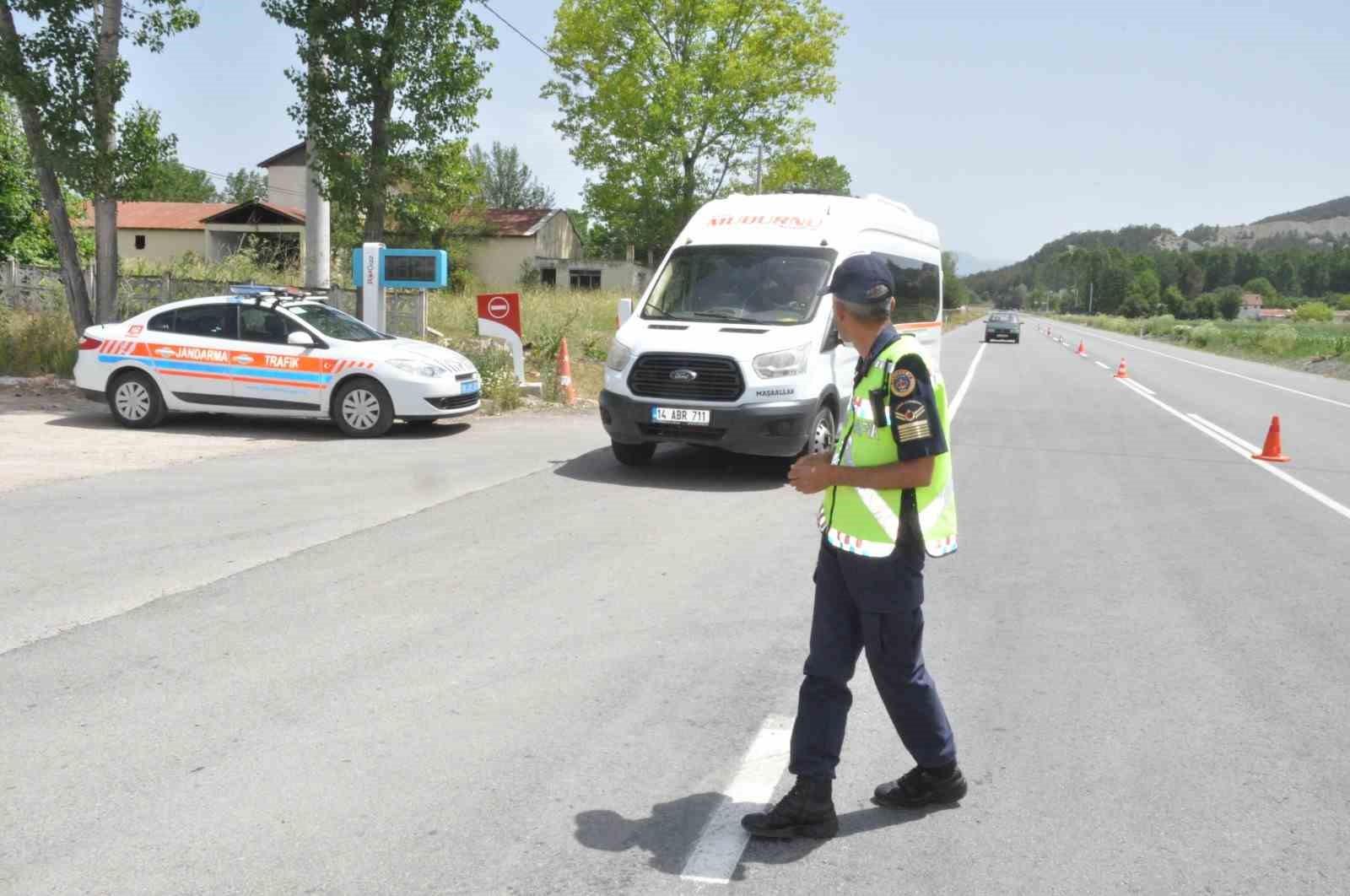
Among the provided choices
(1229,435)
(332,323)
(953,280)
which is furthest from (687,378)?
(953,280)

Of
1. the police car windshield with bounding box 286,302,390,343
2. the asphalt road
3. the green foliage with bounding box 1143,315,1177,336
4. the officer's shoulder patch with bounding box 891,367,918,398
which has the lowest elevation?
the asphalt road

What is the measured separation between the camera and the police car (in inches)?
498

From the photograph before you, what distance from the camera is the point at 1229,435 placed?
602 inches

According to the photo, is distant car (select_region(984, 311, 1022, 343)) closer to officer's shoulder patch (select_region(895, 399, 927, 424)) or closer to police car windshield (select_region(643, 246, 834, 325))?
police car windshield (select_region(643, 246, 834, 325))

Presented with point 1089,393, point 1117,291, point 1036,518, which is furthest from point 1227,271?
point 1036,518

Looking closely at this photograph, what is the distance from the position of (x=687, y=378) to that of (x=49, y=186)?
11.5 metres

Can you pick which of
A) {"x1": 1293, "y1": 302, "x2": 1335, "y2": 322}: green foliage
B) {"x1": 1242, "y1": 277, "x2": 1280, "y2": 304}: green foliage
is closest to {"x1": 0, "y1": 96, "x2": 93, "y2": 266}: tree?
{"x1": 1293, "y1": 302, "x2": 1335, "y2": 322}: green foliage

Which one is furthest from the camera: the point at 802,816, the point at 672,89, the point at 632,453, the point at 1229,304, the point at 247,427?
the point at 1229,304

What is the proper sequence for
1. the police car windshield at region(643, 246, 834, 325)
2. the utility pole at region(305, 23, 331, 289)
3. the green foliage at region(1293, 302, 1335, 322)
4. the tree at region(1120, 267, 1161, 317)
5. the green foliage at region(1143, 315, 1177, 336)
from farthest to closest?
the tree at region(1120, 267, 1161, 317)
the green foliage at region(1293, 302, 1335, 322)
the green foliage at region(1143, 315, 1177, 336)
the utility pole at region(305, 23, 331, 289)
the police car windshield at region(643, 246, 834, 325)

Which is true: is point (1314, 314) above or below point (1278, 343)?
above

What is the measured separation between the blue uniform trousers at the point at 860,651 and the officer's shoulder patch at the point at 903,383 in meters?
0.47

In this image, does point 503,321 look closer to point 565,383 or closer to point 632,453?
point 565,383

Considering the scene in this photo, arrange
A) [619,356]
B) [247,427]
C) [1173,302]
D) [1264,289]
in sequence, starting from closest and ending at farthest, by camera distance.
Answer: [619,356]
[247,427]
[1173,302]
[1264,289]

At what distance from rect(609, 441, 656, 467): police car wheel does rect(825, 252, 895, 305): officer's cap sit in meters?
7.36
